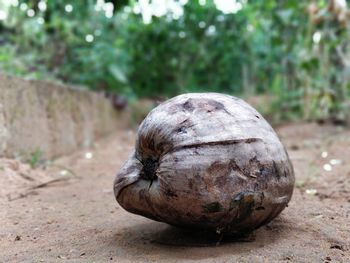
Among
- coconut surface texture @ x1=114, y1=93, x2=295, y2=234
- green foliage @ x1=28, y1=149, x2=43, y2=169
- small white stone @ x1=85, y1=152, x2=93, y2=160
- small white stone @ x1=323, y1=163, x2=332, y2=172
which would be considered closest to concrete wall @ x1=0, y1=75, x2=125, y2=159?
green foliage @ x1=28, y1=149, x2=43, y2=169

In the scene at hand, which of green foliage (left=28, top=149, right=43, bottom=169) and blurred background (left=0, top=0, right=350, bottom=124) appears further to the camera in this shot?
blurred background (left=0, top=0, right=350, bottom=124)

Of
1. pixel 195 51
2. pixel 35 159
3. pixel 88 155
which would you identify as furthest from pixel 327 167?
pixel 195 51

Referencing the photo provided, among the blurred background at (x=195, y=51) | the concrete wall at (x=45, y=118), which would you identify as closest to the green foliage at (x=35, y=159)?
the concrete wall at (x=45, y=118)

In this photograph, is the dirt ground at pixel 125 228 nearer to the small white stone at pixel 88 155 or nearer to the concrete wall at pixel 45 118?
the concrete wall at pixel 45 118

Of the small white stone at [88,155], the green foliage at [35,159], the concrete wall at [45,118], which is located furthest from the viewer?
the small white stone at [88,155]

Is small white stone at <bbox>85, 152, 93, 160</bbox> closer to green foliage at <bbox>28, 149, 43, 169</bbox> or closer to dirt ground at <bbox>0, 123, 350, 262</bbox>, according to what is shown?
green foliage at <bbox>28, 149, 43, 169</bbox>

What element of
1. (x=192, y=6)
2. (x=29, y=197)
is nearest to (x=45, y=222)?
(x=29, y=197)
